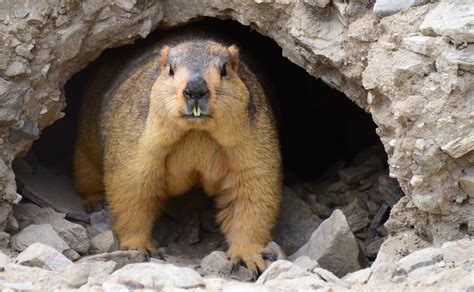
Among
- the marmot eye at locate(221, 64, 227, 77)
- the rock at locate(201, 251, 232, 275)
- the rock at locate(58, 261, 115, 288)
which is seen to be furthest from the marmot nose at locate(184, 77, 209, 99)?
the rock at locate(58, 261, 115, 288)

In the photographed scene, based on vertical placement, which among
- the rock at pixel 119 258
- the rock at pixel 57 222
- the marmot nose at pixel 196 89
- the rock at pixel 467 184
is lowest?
the rock at pixel 57 222

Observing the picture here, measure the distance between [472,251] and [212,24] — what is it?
173 inches

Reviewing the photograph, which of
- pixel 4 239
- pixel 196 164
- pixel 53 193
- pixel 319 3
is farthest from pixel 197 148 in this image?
pixel 53 193

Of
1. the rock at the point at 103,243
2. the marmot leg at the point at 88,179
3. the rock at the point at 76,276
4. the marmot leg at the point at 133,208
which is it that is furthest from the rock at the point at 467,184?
the marmot leg at the point at 88,179

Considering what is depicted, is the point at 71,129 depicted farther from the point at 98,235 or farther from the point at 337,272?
the point at 337,272

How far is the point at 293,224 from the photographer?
25.3ft

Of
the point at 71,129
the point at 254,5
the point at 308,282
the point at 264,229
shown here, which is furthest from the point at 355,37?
the point at 71,129

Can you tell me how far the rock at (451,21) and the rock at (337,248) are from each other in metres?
1.56

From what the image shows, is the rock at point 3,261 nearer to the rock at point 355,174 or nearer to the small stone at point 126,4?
the small stone at point 126,4

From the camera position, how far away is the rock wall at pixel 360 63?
5.67 metres

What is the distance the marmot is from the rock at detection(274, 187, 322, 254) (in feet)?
1.69

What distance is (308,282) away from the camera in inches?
200

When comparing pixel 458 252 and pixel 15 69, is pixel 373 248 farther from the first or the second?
pixel 15 69

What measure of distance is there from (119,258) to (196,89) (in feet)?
4.81
